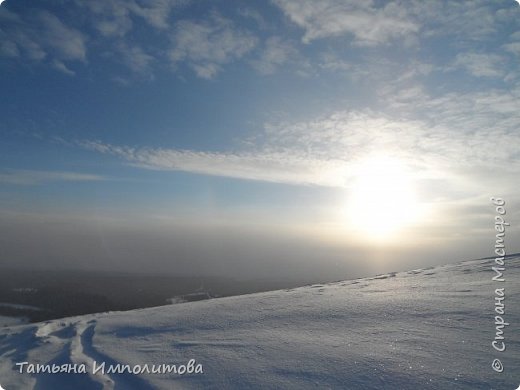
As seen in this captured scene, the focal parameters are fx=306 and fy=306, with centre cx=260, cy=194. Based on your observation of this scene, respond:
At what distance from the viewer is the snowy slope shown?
4.32 meters

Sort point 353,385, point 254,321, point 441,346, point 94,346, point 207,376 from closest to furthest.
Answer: point 353,385
point 207,376
point 441,346
point 94,346
point 254,321

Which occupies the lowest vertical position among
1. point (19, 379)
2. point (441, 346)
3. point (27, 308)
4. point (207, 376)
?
point (27, 308)

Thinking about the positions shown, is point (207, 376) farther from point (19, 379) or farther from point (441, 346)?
point (441, 346)

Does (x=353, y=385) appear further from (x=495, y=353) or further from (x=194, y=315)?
(x=194, y=315)

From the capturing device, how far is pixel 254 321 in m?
6.90

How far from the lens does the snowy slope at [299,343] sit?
4320 mm

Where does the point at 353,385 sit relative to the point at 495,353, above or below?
below

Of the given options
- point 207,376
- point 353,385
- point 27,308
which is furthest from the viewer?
point 27,308

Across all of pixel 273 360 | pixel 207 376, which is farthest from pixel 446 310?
pixel 207 376

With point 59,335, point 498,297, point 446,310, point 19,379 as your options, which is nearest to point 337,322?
point 446,310

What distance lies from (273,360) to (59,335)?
17.0 ft

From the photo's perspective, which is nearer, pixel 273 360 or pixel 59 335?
pixel 273 360

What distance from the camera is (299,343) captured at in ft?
18.0

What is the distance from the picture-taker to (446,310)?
21.4 ft
